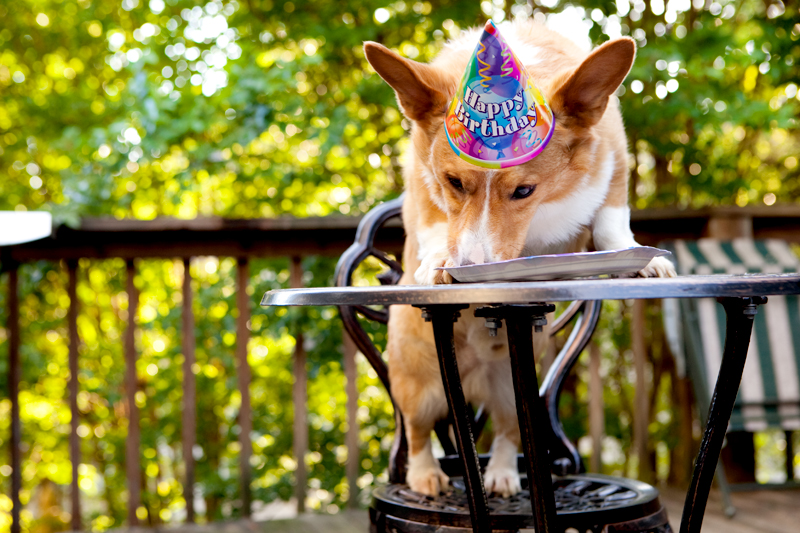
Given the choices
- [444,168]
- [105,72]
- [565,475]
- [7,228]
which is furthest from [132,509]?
[105,72]

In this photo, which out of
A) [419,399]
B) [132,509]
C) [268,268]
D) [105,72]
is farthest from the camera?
[105,72]

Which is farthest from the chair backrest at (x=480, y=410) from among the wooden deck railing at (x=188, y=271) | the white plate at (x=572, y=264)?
the wooden deck railing at (x=188, y=271)

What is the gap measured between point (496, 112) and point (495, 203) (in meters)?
0.19

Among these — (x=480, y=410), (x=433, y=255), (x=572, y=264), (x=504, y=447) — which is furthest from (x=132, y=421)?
(x=572, y=264)

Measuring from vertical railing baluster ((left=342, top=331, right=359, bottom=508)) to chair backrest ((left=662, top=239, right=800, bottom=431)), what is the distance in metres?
1.24

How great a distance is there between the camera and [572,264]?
775mm

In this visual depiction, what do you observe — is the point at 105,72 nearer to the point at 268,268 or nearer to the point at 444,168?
the point at 268,268

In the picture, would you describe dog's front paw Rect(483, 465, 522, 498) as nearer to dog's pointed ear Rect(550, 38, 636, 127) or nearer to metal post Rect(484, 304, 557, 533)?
metal post Rect(484, 304, 557, 533)

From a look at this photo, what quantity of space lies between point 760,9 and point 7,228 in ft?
12.7

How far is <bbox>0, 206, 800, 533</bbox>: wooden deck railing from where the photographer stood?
2.19 m

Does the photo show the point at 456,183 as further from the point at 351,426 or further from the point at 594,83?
the point at 351,426

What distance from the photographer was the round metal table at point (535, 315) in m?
0.69

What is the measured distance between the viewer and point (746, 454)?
8.28 ft

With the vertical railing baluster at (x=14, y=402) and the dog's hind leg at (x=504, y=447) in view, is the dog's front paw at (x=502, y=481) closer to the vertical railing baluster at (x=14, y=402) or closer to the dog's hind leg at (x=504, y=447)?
the dog's hind leg at (x=504, y=447)
